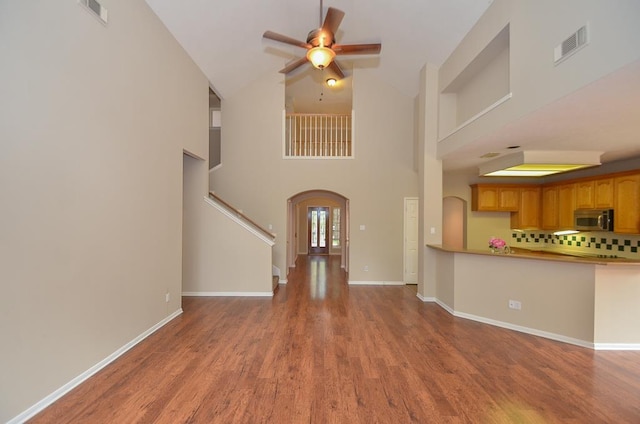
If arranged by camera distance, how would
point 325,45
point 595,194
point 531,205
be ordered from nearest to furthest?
point 325,45 < point 595,194 < point 531,205

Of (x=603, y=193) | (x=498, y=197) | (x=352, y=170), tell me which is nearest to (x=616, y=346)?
(x=603, y=193)

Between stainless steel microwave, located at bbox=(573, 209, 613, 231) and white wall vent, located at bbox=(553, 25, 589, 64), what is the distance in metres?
3.97

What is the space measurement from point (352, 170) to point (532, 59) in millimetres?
4236

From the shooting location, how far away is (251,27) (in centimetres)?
523

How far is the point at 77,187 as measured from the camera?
2619mm

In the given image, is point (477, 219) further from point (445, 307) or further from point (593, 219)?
point (445, 307)

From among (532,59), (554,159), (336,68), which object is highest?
(336,68)

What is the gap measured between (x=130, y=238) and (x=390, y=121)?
5.70 m

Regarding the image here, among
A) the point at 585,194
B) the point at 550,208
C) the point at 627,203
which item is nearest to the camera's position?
the point at 627,203

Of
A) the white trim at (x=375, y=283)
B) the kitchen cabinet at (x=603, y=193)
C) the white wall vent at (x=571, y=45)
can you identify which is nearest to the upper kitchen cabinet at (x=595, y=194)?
the kitchen cabinet at (x=603, y=193)

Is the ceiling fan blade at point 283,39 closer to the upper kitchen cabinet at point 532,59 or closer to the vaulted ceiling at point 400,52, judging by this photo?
the vaulted ceiling at point 400,52

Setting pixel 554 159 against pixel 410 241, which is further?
pixel 410 241

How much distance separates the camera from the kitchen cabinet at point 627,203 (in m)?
4.61

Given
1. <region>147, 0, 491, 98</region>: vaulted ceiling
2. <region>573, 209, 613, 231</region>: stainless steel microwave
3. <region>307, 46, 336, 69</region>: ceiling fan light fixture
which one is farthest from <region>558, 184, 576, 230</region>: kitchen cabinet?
<region>307, 46, 336, 69</region>: ceiling fan light fixture
